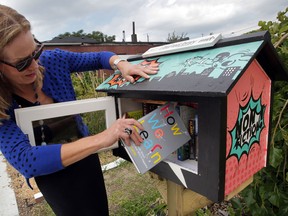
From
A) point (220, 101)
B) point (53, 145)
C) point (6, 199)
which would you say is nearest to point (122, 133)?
point (53, 145)

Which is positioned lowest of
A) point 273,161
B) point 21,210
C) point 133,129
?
point 21,210

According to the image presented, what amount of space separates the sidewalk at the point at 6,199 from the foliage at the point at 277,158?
222 cm

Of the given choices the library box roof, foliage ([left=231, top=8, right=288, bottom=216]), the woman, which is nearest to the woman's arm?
the woman

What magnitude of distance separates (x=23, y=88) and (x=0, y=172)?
2962mm

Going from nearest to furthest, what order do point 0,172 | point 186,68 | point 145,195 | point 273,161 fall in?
1. point 186,68
2. point 273,161
3. point 145,195
4. point 0,172

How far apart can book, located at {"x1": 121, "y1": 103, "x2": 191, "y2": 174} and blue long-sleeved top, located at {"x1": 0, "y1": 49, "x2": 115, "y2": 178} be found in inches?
10.9

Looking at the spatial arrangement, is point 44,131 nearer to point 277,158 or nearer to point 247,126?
point 247,126

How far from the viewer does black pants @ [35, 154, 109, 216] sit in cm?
113

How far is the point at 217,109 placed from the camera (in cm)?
76

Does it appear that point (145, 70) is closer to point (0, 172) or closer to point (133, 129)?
point (133, 129)

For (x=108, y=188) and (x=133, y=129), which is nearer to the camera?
(x=133, y=129)

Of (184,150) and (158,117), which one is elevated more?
(158,117)

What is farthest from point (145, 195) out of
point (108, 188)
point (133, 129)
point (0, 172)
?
point (0, 172)

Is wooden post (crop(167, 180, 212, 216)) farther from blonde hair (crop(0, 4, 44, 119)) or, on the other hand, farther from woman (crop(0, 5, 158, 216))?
blonde hair (crop(0, 4, 44, 119))
